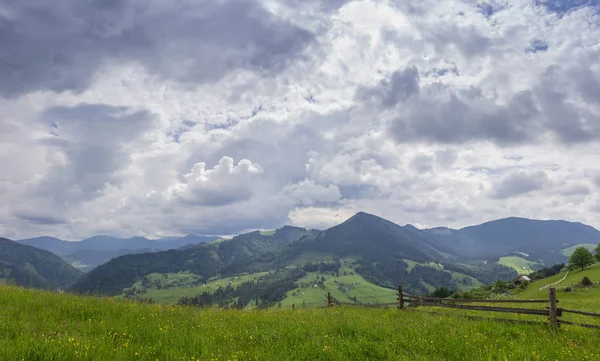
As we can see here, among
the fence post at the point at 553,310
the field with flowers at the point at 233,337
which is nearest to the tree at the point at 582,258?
the fence post at the point at 553,310

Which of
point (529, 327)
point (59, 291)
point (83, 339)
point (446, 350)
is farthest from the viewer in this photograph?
point (59, 291)

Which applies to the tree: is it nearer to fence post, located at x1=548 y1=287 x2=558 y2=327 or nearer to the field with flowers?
fence post, located at x1=548 y1=287 x2=558 y2=327

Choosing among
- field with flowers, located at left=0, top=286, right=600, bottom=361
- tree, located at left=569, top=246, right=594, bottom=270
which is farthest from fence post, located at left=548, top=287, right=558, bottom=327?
tree, located at left=569, top=246, right=594, bottom=270

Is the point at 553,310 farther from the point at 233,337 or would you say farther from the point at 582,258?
the point at 582,258

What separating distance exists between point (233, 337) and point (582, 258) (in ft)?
445

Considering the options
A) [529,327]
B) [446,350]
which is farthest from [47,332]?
[529,327]

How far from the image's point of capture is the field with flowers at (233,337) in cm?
915

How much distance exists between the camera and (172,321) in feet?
41.8

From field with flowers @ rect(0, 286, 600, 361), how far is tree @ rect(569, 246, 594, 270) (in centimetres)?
12537

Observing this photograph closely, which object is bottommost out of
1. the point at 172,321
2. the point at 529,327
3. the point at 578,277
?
the point at 578,277

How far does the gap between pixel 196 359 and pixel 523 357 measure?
9.11m

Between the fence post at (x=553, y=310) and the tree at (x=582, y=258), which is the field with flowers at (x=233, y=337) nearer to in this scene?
the fence post at (x=553, y=310)

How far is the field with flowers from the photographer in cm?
915

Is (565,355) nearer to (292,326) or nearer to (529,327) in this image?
(529,327)
